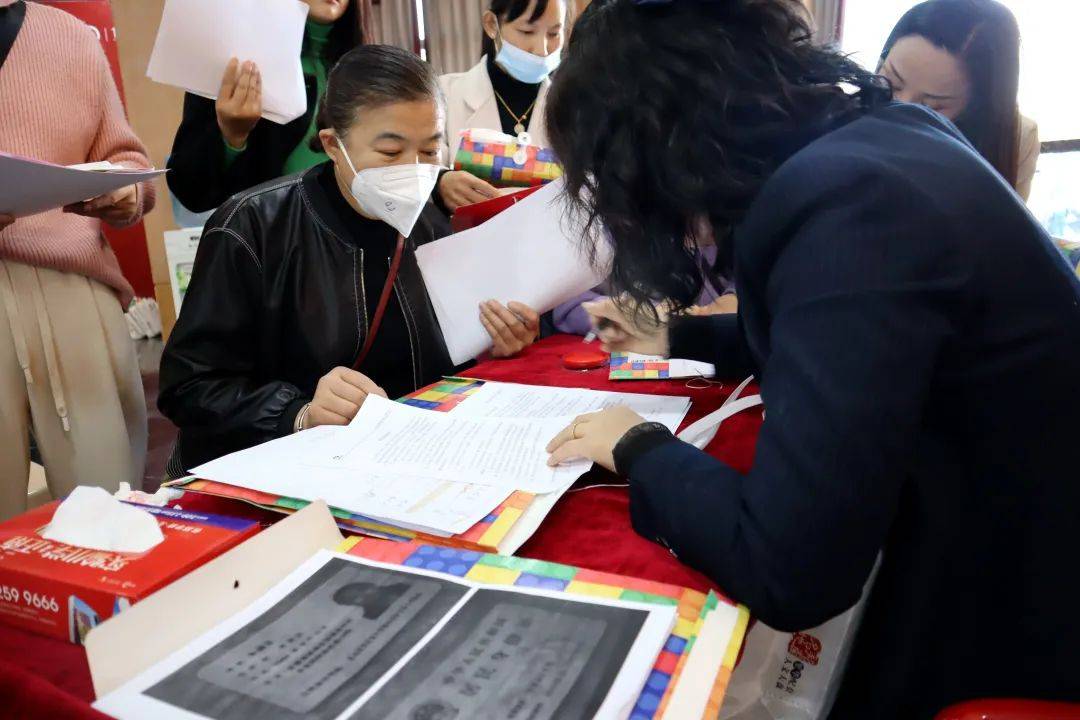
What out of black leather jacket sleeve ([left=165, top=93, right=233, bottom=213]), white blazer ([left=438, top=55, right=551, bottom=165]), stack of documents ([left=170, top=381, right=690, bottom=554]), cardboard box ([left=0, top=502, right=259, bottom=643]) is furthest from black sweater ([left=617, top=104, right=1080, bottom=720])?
white blazer ([left=438, top=55, right=551, bottom=165])

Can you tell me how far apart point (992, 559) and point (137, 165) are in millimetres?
1696

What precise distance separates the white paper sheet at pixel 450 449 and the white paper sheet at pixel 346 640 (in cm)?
18

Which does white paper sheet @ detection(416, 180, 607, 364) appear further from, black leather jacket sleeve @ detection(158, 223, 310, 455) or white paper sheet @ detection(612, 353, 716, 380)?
black leather jacket sleeve @ detection(158, 223, 310, 455)

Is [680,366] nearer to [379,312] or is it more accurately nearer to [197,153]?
[379,312]

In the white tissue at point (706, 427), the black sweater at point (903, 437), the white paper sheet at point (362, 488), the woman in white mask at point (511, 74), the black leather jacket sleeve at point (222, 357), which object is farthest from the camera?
the woman in white mask at point (511, 74)

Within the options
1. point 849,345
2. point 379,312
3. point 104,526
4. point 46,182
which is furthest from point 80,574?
point 379,312

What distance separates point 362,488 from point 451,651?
0.27 meters

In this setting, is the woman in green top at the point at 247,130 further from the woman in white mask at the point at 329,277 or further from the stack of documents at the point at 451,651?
the stack of documents at the point at 451,651

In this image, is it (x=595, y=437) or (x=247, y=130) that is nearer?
(x=595, y=437)

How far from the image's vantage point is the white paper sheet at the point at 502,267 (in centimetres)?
127

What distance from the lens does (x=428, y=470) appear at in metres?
0.75

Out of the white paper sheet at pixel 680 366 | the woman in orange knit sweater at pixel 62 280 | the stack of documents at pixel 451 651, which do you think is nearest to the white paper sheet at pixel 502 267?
the white paper sheet at pixel 680 366

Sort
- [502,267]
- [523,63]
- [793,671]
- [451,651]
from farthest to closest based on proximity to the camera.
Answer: [523,63], [502,267], [793,671], [451,651]

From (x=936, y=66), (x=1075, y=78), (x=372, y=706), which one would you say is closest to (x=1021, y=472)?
(x=372, y=706)
